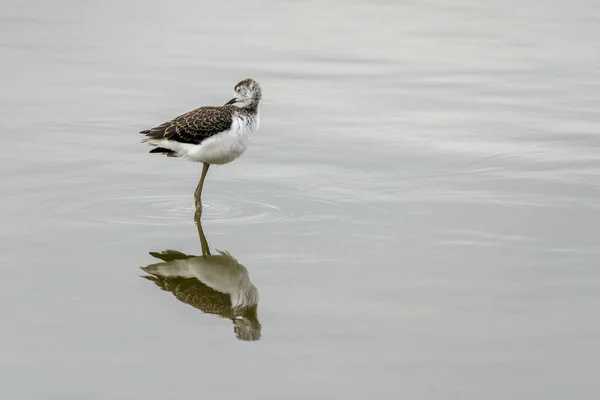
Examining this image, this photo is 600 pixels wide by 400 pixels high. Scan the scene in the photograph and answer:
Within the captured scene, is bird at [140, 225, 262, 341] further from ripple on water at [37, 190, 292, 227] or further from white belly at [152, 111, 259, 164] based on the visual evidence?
white belly at [152, 111, 259, 164]

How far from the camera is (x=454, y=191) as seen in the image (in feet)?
38.6

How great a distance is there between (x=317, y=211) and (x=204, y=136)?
1.31 meters

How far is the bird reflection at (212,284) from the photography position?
8344 millimetres

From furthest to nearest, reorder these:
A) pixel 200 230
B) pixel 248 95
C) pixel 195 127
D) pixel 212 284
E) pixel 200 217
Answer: pixel 248 95, pixel 195 127, pixel 200 217, pixel 200 230, pixel 212 284

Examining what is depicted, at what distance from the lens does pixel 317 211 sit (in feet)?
36.2

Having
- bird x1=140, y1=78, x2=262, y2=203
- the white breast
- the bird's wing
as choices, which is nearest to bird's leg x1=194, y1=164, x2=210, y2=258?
bird x1=140, y1=78, x2=262, y2=203

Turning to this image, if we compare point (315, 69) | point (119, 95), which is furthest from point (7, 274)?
point (315, 69)

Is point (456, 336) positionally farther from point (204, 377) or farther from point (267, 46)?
point (267, 46)

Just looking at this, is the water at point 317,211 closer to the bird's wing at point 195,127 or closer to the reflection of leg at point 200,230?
the reflection of leg at point 200,230

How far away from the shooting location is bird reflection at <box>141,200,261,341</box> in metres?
8.34

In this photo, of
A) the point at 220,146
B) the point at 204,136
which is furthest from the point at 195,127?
the point at 220,146

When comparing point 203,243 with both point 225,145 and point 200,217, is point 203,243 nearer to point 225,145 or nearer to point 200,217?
point 200,217

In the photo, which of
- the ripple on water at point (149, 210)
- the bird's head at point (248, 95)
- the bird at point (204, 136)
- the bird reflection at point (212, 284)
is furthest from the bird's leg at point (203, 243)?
the bird's head at point (248, 95)

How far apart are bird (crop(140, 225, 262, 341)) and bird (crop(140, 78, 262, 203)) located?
1523 millimetres
